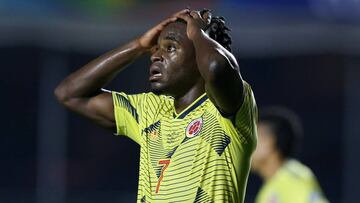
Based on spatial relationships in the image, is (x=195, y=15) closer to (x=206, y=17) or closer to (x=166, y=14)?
(x=206, y=17)

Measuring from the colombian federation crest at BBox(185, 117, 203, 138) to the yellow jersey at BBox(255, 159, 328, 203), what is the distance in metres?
3.25

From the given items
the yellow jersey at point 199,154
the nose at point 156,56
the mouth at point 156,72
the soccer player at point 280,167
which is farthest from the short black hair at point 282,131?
the mouth at point 156,72

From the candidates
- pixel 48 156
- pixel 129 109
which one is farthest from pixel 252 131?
pixel 48 156

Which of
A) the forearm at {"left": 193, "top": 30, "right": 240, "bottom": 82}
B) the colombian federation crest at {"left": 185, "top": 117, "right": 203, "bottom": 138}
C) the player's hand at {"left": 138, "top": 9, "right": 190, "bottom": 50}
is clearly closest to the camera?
the forearm at {"left": 193, "top": 30, "right": 240, "bottom": 82}

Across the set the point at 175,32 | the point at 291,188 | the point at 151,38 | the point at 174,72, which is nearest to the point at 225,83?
the point at 174,72

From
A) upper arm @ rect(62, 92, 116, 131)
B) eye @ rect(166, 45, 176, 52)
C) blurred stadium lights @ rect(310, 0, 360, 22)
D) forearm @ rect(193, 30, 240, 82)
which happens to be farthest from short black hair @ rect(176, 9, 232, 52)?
blurred stadium lights @ rect(310, 0, 360, 22)

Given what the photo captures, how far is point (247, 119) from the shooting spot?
217 inches

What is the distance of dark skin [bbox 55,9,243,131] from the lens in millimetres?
5328

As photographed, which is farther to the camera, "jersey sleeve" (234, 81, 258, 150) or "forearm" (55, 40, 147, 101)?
"forearm" (55, 40, 147, 101)

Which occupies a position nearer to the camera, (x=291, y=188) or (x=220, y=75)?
(x=220, y=75)

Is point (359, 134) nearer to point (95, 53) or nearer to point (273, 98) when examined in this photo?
point (273, 98)

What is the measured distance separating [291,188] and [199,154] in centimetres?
341

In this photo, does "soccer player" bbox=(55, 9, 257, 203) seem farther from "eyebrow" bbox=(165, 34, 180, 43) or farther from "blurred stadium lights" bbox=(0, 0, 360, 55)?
"blurred stadium lights" bbox=(0, 0, 360, 55)

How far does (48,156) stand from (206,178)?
898 centimetres
